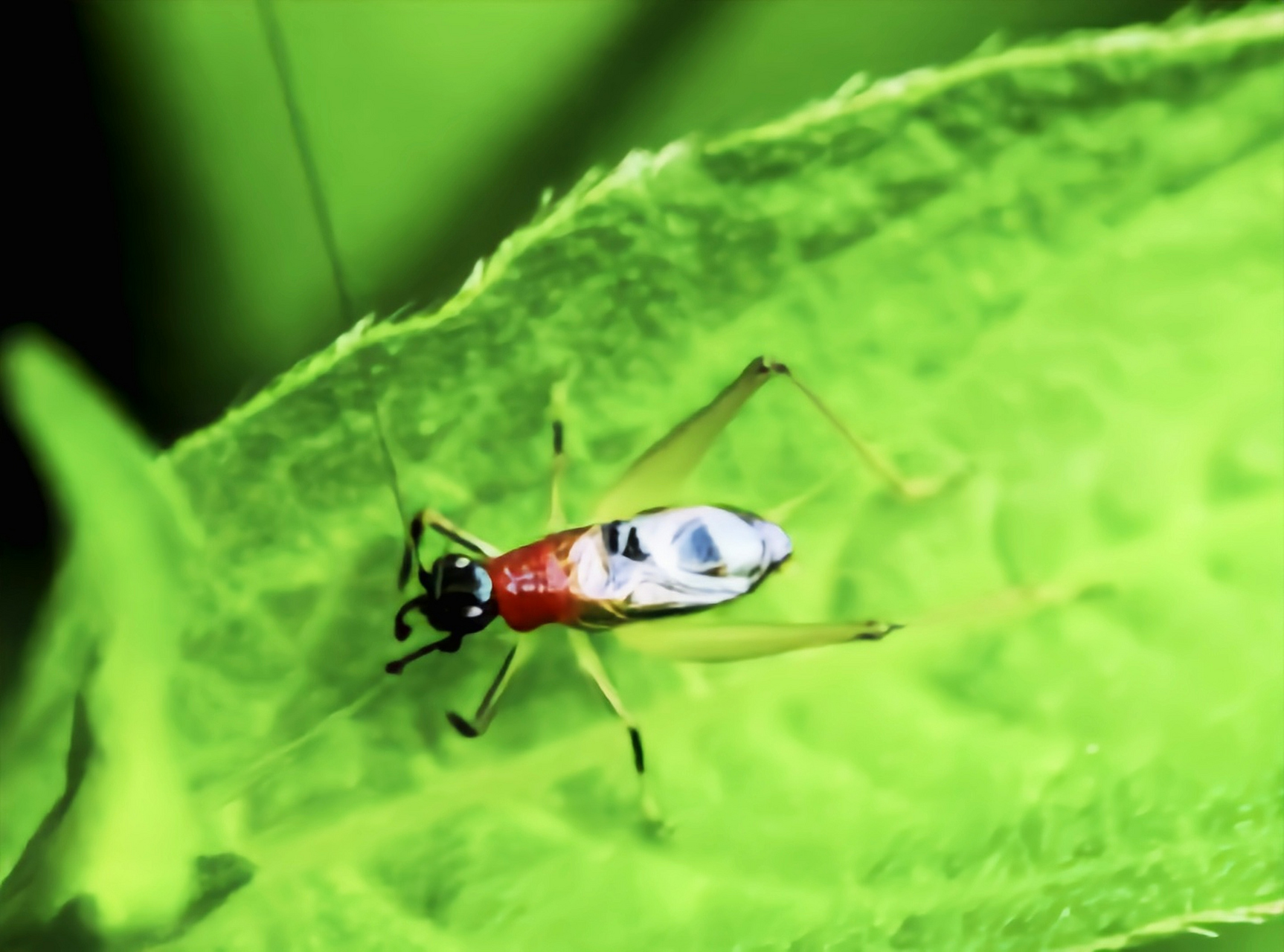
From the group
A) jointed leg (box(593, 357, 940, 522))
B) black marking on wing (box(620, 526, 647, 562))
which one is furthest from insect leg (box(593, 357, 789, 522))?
black marking on wing (box(620, 526, 647, 562))

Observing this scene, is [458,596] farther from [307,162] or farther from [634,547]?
[307,162]

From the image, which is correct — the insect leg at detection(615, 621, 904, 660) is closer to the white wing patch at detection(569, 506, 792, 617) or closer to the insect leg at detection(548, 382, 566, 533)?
the white wing patch at detection(569, 506, 792, 617)

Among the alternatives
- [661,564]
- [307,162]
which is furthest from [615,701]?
[307,162]

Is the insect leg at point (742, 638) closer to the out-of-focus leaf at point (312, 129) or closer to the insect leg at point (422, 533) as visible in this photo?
the insect leg at point (422, 533)

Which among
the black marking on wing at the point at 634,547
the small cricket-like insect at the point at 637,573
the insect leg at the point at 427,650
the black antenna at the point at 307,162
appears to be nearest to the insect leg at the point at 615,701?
the small cricket-like insect at the point at 637,573

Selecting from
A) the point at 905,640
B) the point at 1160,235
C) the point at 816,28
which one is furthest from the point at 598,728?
the point at 816,28

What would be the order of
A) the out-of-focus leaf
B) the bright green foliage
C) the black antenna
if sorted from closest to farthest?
the bright green foliage < the black antenna < the out-of-focus leaf
